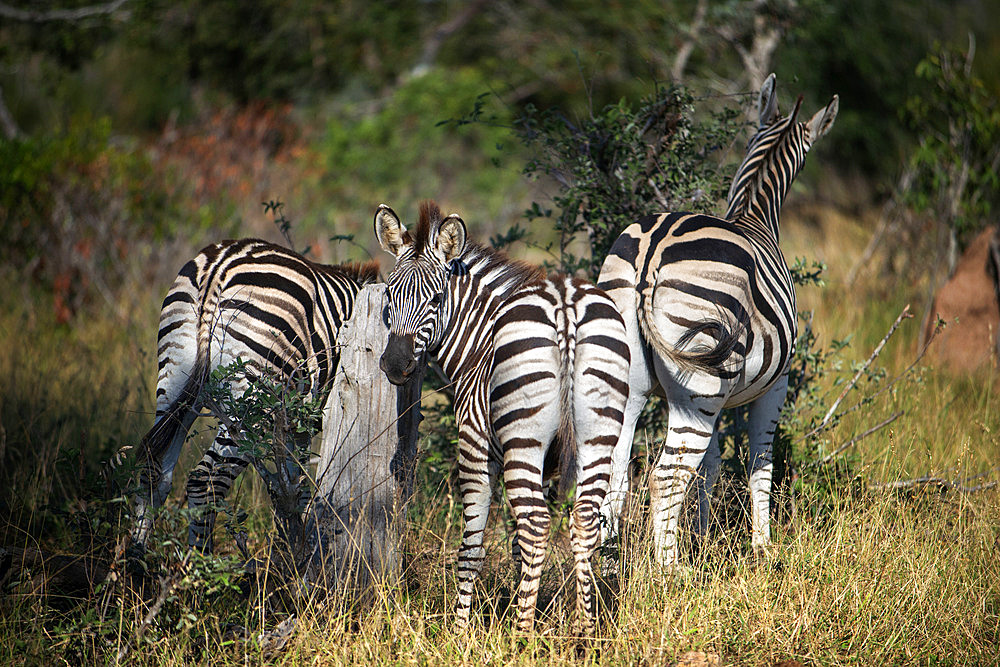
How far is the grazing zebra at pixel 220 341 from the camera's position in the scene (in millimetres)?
4324

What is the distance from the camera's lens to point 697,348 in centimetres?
390

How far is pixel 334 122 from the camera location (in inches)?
621

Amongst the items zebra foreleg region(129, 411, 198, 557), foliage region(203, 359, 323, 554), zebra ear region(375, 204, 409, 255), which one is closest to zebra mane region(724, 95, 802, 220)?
zebra ear region(375, 204, 409, 255)

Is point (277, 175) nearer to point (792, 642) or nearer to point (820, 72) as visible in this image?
point (820, 72)

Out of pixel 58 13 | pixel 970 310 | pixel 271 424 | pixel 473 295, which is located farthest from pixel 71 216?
pixel 970 310

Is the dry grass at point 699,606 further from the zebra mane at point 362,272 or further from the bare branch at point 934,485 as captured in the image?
the zebra mane at point 362,272

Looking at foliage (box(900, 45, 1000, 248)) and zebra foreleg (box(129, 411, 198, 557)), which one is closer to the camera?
zebra foreleg (box(129, 411, 198, 557))

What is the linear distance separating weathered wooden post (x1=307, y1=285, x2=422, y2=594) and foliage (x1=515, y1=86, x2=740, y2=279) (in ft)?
6.25

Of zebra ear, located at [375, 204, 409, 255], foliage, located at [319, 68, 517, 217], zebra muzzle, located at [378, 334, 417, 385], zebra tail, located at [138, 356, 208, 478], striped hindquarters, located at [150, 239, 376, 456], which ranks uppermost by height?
foliage, located at [319, 68, 517, 217]

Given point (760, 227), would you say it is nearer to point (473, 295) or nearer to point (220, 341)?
point (473, 295)

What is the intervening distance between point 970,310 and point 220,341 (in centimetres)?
663

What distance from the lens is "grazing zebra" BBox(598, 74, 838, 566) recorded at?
154 inches

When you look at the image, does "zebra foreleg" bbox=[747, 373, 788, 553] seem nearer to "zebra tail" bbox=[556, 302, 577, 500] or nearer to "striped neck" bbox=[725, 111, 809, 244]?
"striped neck" bbox=[725, 111, 809, 244]

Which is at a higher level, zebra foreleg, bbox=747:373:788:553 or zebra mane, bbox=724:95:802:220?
zebra mane, bbox=724:95:802:220
